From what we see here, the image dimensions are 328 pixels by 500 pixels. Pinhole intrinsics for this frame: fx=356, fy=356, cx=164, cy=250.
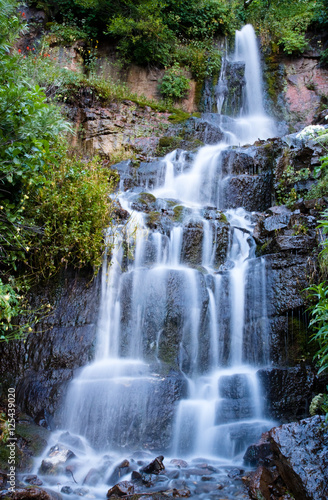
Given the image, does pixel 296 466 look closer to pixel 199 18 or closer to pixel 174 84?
pixel 174 84

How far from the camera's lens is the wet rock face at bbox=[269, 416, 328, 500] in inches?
131

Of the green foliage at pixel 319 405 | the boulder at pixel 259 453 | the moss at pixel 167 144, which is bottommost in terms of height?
the boulder at pixel 259 453

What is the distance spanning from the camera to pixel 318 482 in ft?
10.9

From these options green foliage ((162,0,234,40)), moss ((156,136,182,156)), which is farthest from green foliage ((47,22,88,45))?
moss ((156,136,182,156))

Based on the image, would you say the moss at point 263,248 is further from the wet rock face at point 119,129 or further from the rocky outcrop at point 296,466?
the wet rock face at point 119,129

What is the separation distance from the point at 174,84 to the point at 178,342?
11.9 meters

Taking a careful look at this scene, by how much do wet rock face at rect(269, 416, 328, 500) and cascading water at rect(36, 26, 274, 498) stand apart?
3.42 feet

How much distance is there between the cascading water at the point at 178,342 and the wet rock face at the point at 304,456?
41.0 inches

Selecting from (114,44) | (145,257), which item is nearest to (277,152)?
(145,257)

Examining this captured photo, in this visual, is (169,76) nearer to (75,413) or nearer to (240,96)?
(240,96)

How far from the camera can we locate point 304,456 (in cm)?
356

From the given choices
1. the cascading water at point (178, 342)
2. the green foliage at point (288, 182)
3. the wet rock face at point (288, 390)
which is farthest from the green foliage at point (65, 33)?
the wet rock face at point (288, 390)

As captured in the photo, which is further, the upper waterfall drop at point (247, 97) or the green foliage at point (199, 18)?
the green foliage at point (199, 18)

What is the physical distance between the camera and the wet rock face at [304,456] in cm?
334
